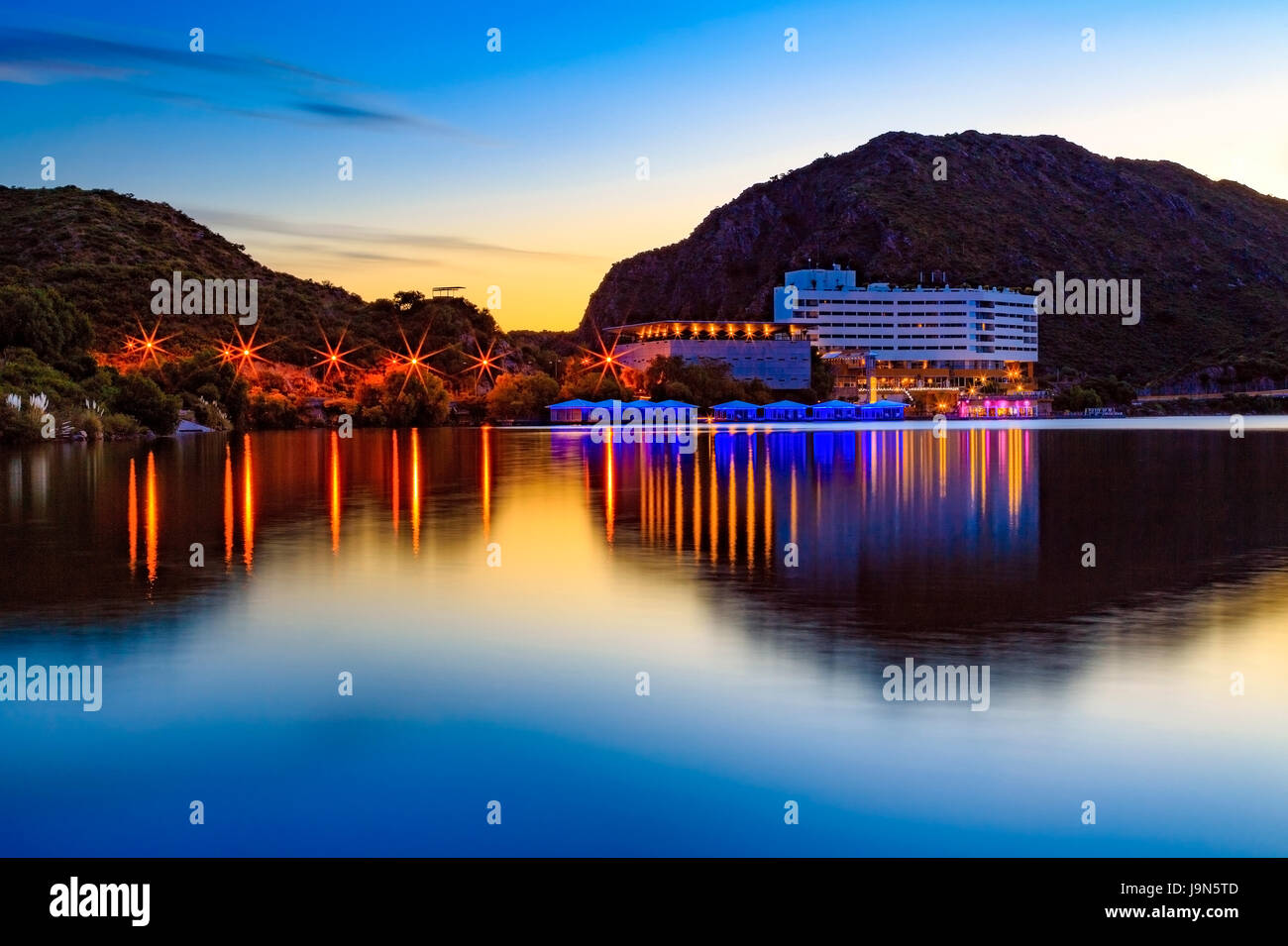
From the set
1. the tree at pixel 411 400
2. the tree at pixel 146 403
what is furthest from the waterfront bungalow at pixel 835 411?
the tree at pixel 146 403

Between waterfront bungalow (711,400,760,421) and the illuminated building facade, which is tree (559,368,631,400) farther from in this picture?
→ the illuminated building facade

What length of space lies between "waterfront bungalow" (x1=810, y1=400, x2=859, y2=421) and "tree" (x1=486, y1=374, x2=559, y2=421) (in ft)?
107

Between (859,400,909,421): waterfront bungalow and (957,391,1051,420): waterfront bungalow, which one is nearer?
(859,400,909,421): waterfront bungalow

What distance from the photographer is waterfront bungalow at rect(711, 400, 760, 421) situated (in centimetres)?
13962

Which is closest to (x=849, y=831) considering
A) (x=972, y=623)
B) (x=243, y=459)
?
(x=972, y=623)

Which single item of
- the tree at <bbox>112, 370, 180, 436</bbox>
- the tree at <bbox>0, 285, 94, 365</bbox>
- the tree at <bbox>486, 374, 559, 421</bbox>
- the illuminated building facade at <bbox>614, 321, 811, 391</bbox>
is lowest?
the tree at <bbox>112, 370, 180, 436</bbox>

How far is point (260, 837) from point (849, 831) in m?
3.42

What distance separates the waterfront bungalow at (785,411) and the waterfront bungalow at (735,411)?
189cm

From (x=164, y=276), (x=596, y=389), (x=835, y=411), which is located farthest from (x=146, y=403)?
(x=835, y=411)

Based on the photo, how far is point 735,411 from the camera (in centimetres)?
14175

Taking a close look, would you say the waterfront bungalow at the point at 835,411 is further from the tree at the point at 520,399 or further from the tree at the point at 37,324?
the tree at the point at 37,324

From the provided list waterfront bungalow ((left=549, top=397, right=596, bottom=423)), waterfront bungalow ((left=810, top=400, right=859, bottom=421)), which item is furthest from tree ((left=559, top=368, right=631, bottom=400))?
waterfront bungalow ((left=810, top=400, right=859, bottom=421))

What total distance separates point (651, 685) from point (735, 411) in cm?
13210
